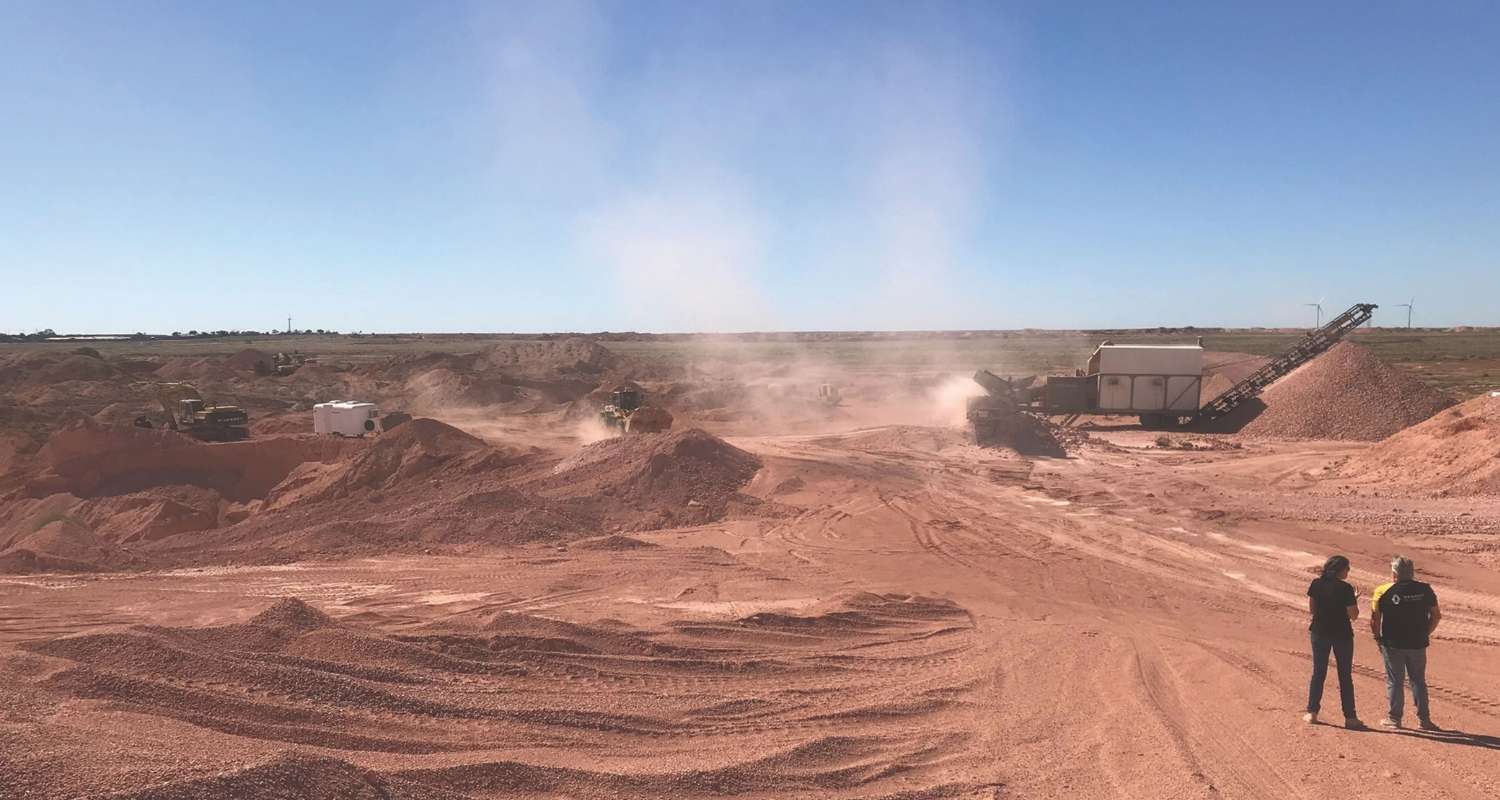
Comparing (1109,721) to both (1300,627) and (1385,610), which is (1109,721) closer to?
(1385,610)

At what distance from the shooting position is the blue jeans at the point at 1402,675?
7.83 meters

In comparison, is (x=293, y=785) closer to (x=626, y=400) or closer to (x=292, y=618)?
(x=292, y=618)

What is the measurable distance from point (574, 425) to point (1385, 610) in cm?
4090

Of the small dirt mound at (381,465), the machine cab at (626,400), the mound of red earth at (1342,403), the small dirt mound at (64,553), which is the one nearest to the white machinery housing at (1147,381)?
the mound of red earth at (1342,403)

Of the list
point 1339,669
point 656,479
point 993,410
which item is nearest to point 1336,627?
point 1339,669

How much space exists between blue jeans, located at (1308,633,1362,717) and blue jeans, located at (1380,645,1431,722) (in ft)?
0.97

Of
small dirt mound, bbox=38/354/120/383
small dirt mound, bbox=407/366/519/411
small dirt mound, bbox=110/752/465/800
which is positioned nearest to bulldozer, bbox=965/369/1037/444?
small dirt mound, bbox=110/752/465/800

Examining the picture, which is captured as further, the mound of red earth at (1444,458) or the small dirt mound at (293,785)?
the mound of red earth at (1444,458)

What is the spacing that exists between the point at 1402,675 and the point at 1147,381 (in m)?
29.9

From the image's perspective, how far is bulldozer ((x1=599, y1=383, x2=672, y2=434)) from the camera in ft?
105

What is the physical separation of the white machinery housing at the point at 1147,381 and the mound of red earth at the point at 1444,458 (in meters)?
11.2

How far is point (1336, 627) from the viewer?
314 inches

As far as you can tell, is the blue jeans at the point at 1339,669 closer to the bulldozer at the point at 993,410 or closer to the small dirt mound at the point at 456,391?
the bulldozer at the point at 993,410

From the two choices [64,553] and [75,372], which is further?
[75,372]
